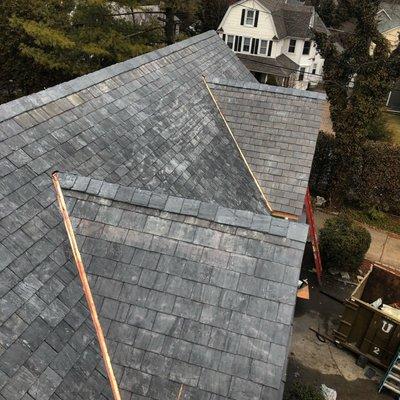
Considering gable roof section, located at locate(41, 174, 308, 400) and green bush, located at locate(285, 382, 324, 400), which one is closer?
gable roof section, located at locate(41, 174, 308, 400)

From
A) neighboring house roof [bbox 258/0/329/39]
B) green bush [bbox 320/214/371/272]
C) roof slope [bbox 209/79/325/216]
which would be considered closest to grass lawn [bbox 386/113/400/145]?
neighboring house roof [bbox 258/0/329/39]

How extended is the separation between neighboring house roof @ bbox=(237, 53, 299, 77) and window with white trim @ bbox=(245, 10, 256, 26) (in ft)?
8.82

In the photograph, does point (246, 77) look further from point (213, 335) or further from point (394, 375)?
point (213, 335)

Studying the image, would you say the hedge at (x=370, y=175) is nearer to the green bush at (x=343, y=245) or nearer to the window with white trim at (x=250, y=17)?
the green bush at (x=343, y=245)

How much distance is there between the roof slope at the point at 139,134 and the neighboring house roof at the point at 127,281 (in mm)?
48

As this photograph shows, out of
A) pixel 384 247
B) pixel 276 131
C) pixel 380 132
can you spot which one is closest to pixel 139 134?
pixel 276 131

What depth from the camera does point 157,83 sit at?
11719 mm

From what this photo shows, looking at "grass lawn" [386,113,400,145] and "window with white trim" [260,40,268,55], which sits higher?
"window with white trim" [260,40,268,55]

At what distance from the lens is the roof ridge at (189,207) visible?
6.36m

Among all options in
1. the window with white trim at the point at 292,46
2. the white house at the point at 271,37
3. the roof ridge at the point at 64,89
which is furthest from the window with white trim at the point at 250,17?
the roof ridge at the point at 64,89

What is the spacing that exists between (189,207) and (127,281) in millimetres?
1498

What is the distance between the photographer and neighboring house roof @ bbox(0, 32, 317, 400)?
17.9ft

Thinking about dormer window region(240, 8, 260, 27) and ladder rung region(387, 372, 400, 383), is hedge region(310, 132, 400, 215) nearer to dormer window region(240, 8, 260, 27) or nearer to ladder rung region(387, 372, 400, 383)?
ladder rung region(387, 372, 400, 383)

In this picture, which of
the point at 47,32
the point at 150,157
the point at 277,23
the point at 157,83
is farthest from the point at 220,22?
the point at 150,157
